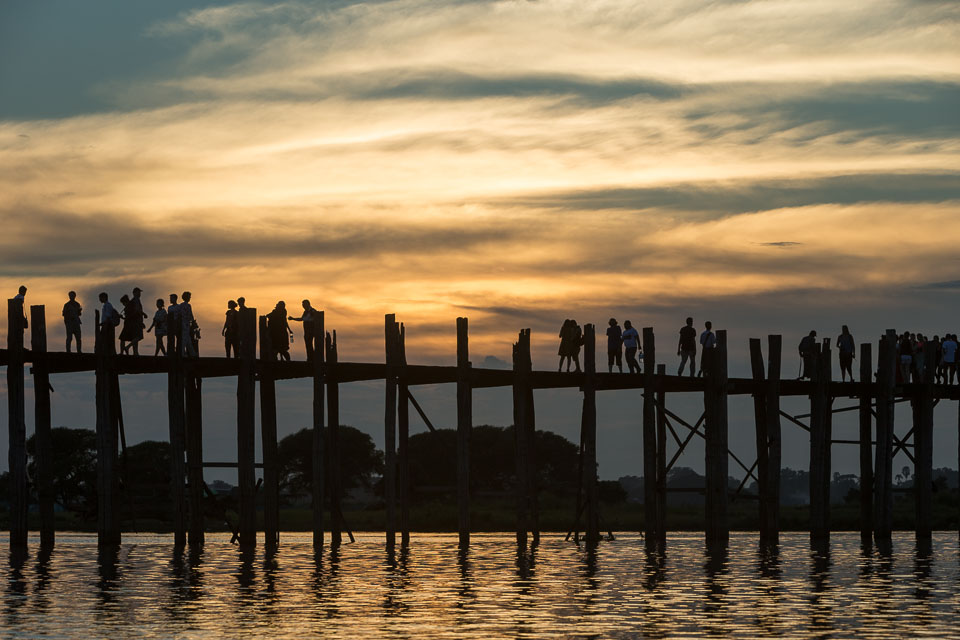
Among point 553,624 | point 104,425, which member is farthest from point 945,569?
point 104,425

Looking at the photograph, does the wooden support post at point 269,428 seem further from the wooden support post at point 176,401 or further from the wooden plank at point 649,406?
the wooden plank at point 649,406

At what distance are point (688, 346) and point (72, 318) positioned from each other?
15173mm

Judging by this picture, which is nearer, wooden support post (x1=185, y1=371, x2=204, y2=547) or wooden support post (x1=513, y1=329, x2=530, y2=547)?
wooden support post (x1=185, y1=371, x2=204, y2=547)

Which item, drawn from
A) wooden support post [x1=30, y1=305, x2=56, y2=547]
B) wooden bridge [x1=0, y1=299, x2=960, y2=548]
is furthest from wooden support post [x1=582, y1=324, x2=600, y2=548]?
wooden support post [x1=30, y1=305, x2=56, y2=547]

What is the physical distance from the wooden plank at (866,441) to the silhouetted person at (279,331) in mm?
16383

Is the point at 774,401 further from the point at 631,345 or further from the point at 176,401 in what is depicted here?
the point at 176,401

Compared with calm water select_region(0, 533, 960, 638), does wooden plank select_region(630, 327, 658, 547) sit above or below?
→ above

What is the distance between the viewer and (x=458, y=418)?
34844 mm

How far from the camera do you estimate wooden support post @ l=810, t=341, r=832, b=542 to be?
39.3 m

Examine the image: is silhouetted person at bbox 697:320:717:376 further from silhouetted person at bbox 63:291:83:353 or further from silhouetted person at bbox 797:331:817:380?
silhouetted person at bbox 63:291:83:353

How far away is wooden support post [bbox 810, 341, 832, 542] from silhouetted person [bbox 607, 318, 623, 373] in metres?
5.64

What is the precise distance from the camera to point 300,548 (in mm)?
39031

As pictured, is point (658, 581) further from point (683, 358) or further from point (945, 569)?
point (683, 358)

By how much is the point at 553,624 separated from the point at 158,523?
37.2 meters
